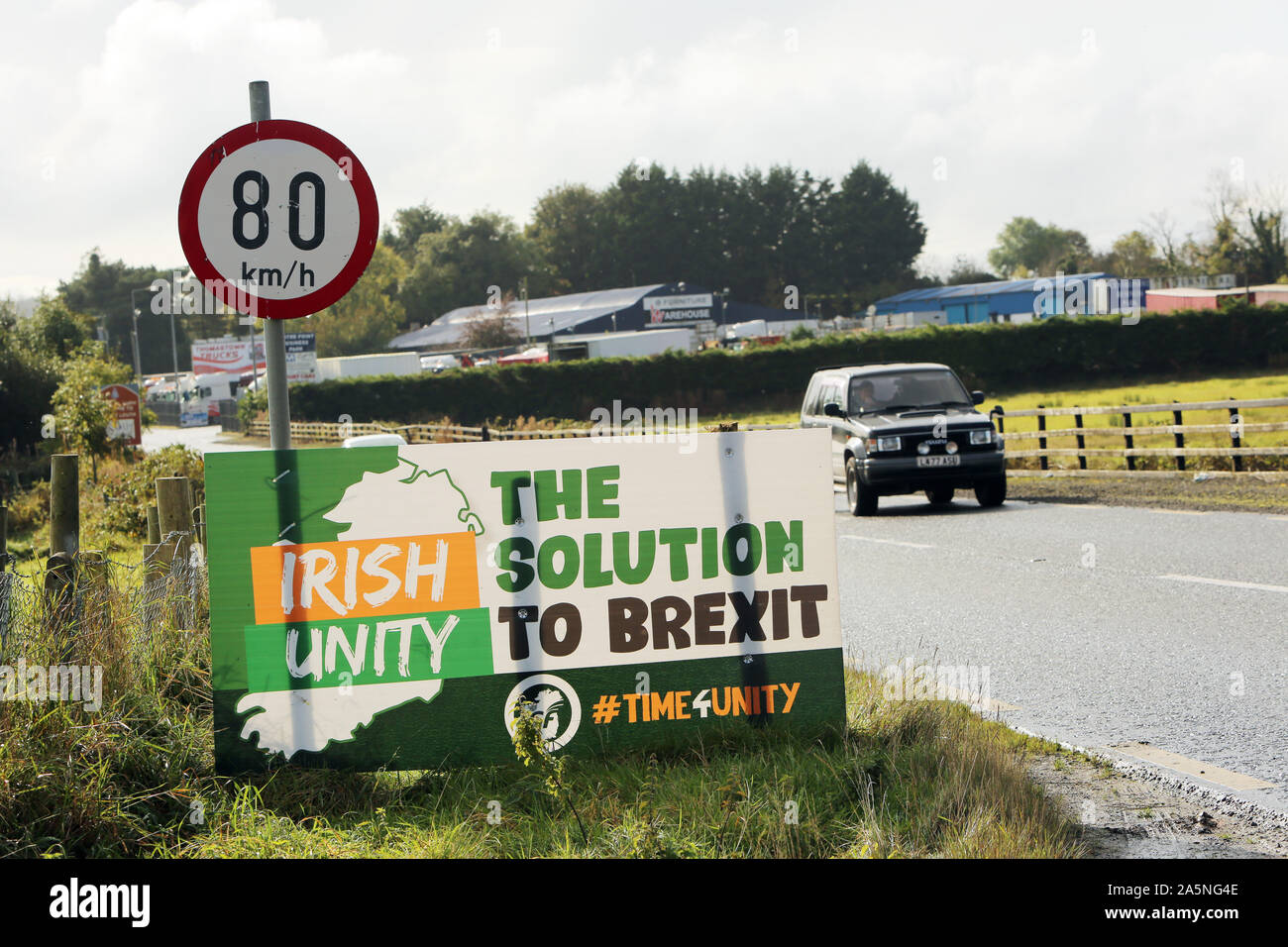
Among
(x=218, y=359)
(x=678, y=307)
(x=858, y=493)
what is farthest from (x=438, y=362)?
(x=858, y=493)

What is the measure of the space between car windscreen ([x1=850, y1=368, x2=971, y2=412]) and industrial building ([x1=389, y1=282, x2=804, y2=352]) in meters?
70.5

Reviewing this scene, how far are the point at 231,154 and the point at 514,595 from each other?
2.00 meters

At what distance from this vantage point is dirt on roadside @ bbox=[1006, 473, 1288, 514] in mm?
15461

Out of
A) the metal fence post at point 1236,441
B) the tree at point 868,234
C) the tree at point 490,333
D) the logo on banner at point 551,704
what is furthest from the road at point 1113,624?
the tree at point 868,234

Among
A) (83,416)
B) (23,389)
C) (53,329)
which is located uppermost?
(53,329)

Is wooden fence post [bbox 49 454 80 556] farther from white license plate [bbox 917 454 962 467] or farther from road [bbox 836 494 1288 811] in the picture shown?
white license plate [bbox 917 454 962 467]

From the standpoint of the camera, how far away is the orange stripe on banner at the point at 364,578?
15.7ft

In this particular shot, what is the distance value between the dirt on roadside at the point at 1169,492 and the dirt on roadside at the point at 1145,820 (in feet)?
35.4

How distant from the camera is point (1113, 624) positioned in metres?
8.51

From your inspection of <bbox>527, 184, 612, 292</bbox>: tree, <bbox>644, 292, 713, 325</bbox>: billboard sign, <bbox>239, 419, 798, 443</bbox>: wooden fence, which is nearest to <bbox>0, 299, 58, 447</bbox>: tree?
<bbox>239, 419, 798, 443</bbox>: wooden fence

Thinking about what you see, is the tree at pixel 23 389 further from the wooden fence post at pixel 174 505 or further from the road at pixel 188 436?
the wooden fence post at pixel 174 505

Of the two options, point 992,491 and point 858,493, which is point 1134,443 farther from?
point 858,493
